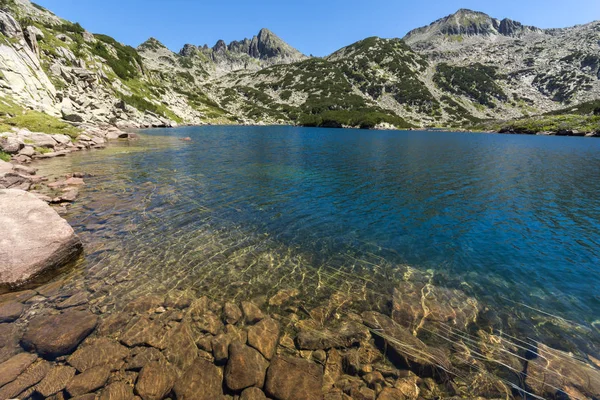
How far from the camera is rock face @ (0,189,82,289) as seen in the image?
973 cm

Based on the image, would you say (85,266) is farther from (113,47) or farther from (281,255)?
(113,47)

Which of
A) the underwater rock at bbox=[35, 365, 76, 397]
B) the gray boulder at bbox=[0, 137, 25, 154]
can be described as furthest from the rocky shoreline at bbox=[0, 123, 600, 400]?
the gray boulder at bbox=[0, 137, 25, 154]

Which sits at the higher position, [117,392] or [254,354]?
[117,392]

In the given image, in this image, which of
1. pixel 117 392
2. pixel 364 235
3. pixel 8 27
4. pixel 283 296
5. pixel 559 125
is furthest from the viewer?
pixel 559 125

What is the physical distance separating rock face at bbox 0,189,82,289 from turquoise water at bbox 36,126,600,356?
124cm

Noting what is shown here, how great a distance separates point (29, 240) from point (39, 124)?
51.5m

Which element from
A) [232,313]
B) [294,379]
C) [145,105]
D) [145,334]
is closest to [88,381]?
[145,334]

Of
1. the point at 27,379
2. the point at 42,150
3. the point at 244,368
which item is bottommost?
the point at 244,368

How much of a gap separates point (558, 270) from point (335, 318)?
11731mm

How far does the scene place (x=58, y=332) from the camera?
25.1 ft

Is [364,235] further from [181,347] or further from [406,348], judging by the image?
[181,347]

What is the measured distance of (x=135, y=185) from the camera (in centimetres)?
2419

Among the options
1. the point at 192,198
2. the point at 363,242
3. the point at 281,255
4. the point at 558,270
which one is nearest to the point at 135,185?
the point at 192,198

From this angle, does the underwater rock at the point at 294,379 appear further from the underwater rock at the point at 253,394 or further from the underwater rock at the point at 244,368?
the underwater rock at the point at 244,368
